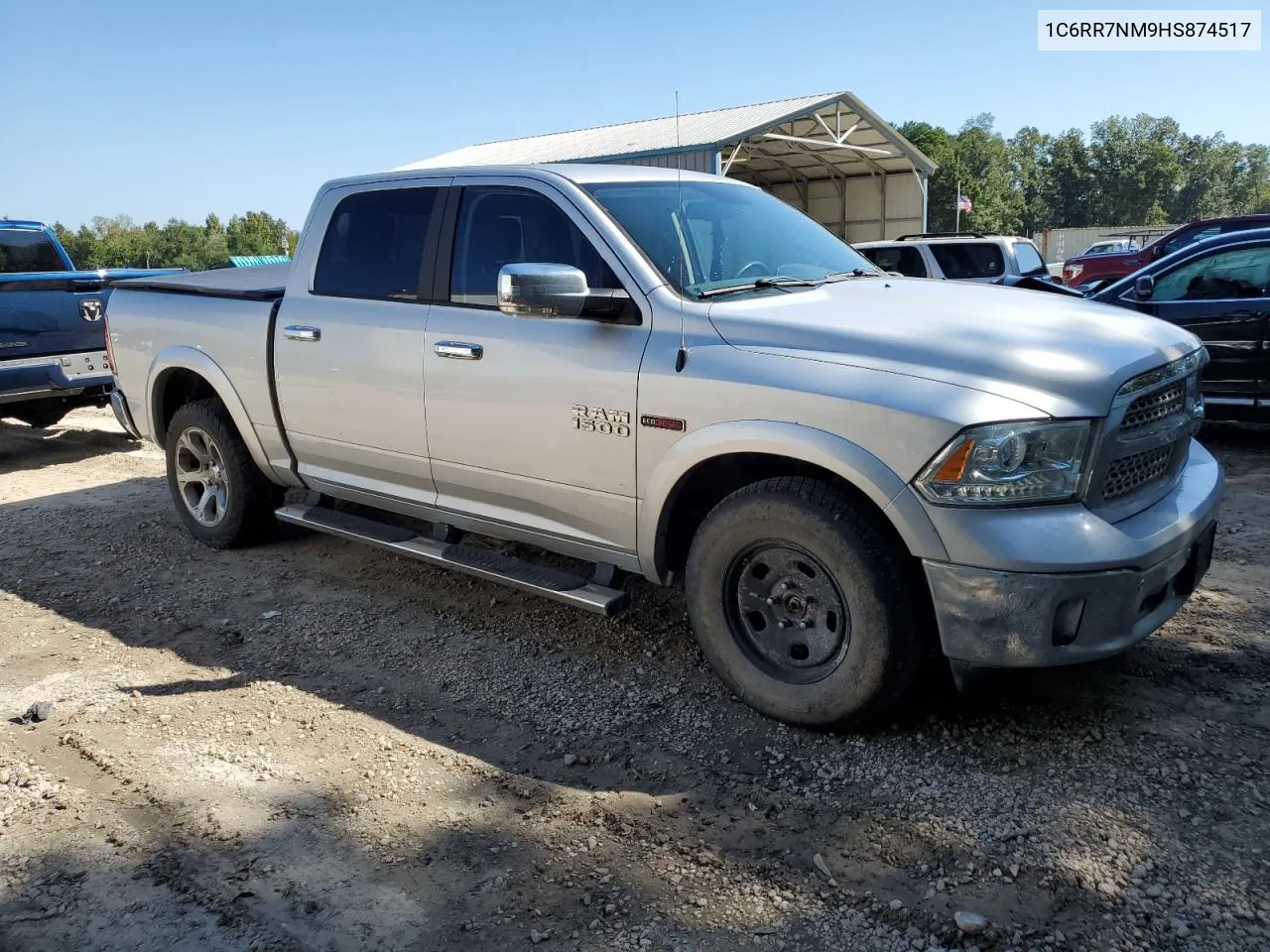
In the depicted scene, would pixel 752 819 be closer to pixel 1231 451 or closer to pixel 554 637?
pixel 554 637

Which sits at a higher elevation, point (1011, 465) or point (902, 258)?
point (902, 258)

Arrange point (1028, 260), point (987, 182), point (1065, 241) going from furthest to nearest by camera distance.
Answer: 1. point (987, 182)
2. point (1065, 241)
3. point (1028, 260)

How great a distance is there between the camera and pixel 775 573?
3.44m

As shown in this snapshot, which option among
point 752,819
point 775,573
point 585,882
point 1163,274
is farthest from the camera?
point 1163,274

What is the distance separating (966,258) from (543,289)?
10168 mm

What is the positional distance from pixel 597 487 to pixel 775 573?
806 millimetres

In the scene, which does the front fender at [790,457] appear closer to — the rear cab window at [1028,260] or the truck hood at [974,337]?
the truck hood at [974,337]

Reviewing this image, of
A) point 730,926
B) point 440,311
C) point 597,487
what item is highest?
point 440,311

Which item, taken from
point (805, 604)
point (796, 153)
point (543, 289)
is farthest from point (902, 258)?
point (796, 153)

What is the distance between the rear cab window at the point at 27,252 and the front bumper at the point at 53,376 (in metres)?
1.67

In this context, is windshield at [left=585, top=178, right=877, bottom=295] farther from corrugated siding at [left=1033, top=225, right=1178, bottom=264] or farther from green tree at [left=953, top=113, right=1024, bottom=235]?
green tree at [left=953, top=113, right=1024, bottom=235]

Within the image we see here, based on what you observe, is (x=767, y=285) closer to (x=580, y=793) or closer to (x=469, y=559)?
(x=469, y=559)

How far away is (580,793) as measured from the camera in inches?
125

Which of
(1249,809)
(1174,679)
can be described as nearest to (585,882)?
(1249,809)
